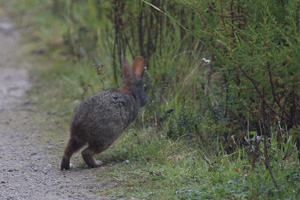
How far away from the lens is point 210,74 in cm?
555

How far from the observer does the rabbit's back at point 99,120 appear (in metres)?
4.86

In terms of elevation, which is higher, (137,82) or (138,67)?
(138,67)

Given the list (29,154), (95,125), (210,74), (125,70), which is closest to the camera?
(95,125)

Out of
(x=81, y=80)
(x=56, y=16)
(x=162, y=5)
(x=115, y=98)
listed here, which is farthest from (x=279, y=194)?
(x=56, y=16)

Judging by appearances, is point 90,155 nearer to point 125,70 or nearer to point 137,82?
point 137,82

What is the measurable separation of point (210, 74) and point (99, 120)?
1413 millimetres

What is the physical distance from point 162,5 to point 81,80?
5.24ft

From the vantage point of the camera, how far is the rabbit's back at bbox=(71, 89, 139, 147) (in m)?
4.86

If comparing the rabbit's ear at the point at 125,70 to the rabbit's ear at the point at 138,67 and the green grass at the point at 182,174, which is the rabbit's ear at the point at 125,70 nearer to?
the rabbit's ear at the point at 138,67

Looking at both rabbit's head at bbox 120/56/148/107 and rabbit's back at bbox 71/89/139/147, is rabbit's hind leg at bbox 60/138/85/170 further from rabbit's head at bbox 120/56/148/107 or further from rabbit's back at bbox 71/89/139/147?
rabbit's head at bbox 120/56/148/107

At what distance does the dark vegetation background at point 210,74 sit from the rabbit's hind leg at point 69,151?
0.81m

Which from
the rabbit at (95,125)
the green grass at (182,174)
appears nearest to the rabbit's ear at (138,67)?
the rabbit at (95,125)

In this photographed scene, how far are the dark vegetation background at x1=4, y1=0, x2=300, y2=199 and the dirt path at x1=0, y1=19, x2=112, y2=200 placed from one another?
0.45 metres

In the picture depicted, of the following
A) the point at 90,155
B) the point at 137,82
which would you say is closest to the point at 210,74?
the point at 137,82
